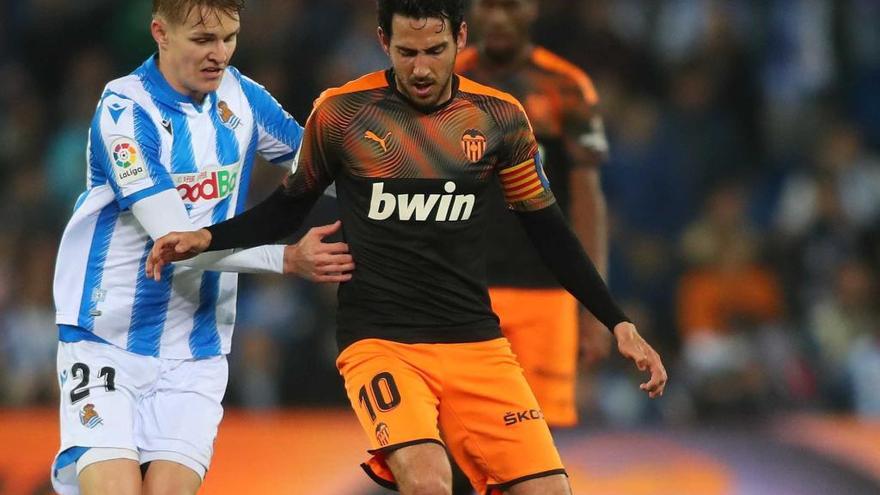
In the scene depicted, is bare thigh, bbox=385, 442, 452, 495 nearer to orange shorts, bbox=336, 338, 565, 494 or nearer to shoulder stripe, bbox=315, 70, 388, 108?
orange shorts, bbox=336, 338, 565, 494

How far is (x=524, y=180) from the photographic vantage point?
4605 mm

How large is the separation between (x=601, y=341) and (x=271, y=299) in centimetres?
A: 280

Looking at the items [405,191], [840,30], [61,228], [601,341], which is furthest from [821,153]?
[405,191]

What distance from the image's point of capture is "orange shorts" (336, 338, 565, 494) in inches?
171

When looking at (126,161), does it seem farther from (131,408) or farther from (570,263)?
(570,263)

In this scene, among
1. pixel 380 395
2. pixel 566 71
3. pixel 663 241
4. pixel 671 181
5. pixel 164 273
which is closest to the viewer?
pixel 380 395

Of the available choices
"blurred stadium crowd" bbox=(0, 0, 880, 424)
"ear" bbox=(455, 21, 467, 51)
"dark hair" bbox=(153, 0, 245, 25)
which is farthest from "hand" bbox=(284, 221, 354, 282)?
"blurred stadium crowd" bbox=(0, 0, 880, 424)

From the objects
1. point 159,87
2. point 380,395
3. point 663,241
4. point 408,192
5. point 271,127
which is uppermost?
point 159,87

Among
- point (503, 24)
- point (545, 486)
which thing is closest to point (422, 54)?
point (545, 486)

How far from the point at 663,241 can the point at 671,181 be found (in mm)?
518

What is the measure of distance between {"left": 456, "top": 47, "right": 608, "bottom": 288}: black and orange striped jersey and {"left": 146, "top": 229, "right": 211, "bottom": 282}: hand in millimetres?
1822

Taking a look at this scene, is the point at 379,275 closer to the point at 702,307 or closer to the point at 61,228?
the point at 702,307

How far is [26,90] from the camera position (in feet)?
33.1

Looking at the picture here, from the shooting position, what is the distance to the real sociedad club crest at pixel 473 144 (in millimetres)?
4508
